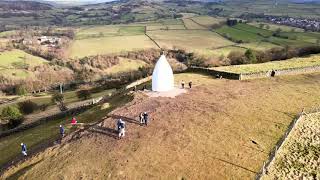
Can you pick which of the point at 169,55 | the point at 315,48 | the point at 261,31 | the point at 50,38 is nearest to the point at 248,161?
the point at 315,48

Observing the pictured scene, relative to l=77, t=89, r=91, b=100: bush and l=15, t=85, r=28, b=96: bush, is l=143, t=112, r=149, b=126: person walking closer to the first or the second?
l=77, t=89, r=91, b=100: bush

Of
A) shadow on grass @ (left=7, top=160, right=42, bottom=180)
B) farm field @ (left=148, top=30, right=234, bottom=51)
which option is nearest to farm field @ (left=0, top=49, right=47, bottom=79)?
farm field @ (left=148, top=30, right=234, bottom=51)

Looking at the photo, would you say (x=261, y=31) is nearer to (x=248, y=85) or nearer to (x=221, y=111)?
(x=248, y=85)

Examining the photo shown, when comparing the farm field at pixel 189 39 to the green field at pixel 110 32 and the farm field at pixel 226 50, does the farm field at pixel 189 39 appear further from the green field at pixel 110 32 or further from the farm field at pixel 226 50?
the green field at pixel 110 32

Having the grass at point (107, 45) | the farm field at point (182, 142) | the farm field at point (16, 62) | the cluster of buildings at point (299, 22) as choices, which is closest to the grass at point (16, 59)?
the farm field at point (16, 62)

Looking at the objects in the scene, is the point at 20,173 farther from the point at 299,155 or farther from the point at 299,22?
the point at 299,22

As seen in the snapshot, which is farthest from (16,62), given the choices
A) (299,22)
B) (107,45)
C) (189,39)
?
(299,22)

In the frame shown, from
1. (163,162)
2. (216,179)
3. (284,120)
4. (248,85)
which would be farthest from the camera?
(248,85)
